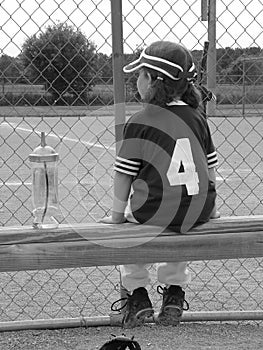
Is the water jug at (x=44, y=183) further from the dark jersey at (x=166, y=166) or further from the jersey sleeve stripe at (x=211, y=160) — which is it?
the jersey sleeve stripe at (x=211, y=160)

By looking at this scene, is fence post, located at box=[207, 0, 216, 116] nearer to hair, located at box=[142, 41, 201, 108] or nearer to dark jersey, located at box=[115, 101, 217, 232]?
hair, located at box=[142, 41, 201, 108]

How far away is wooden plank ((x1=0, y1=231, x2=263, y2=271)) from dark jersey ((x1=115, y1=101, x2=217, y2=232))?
→ 10 centimetres

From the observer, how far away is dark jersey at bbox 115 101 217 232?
11.6ft

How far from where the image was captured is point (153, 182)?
358 centimetres

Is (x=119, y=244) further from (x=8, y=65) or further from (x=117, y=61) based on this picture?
(x=8, y=65)

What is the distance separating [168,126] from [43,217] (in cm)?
74

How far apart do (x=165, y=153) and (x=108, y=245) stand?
0.50 metres

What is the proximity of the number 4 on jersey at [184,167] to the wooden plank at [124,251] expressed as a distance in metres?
0.25

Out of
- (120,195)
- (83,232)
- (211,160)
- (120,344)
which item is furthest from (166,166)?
(120,344)

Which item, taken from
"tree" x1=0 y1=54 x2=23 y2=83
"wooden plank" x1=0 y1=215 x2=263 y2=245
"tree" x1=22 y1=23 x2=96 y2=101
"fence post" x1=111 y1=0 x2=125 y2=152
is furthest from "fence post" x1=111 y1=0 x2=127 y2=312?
"wooden plank" x1=0 y1=215 x2=263 y2=245

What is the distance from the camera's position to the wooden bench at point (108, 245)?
3.45 m

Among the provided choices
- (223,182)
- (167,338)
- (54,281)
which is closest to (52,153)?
(167,338)

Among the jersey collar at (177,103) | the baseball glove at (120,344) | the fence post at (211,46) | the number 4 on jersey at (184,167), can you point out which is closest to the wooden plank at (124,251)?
the number 4 on jersey at (184,167)

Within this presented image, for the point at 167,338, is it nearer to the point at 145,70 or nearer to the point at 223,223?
the point at 223,223
